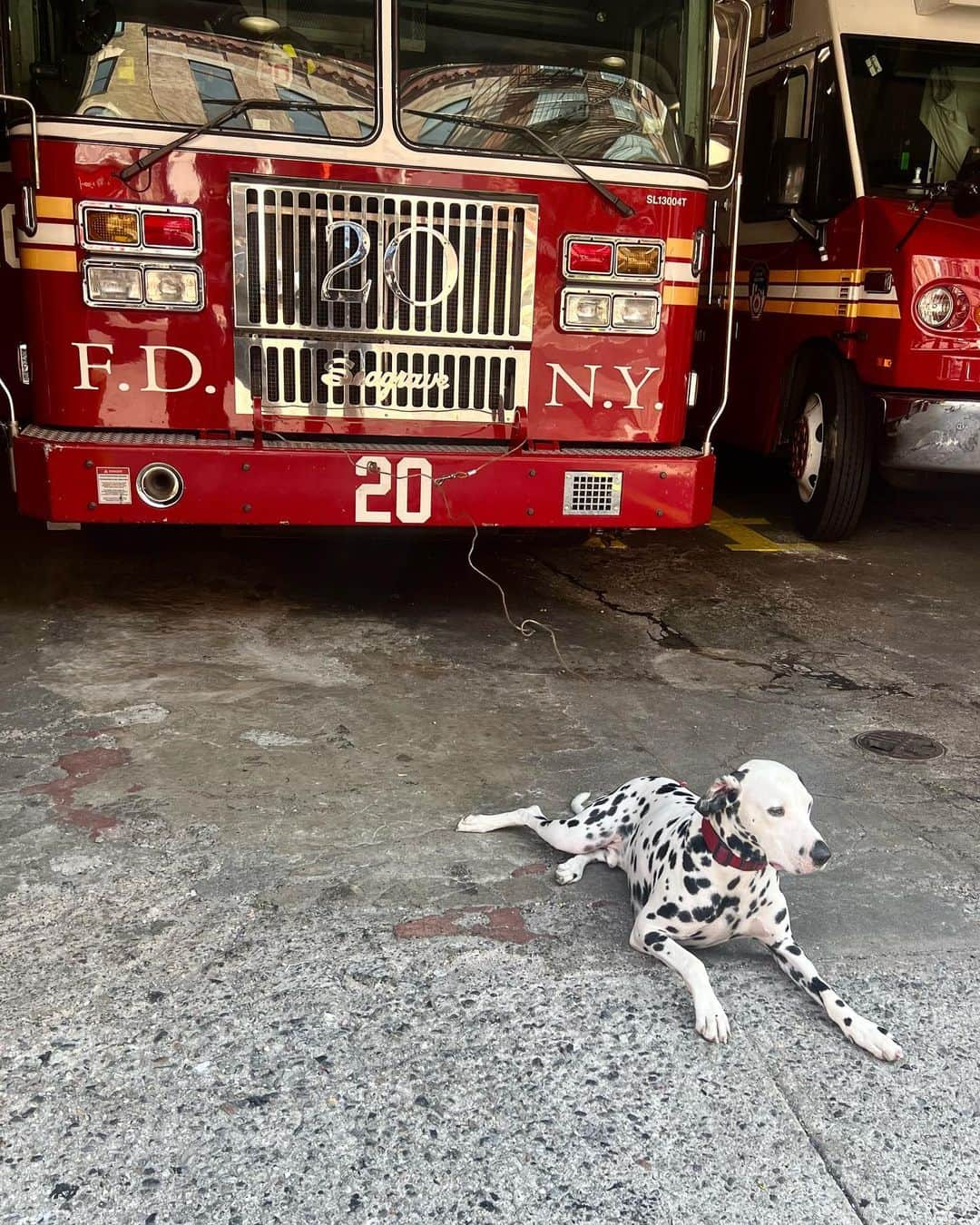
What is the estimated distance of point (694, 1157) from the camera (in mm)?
2320

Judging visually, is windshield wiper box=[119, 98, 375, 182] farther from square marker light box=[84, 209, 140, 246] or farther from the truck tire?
the truck tire

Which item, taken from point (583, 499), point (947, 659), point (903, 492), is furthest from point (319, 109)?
point (903, 492)

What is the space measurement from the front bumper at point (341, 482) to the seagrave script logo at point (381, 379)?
0.23 meters

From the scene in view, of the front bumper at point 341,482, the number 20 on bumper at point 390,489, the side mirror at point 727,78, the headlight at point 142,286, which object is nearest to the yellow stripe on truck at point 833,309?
the side mirror at point 727,78

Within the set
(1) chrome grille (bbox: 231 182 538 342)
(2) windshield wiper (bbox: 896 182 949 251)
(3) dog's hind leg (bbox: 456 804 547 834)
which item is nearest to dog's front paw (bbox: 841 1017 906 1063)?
(3) dog's hind leg (bbox: 456 804 547 834)

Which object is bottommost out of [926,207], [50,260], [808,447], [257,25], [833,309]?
[808,447]

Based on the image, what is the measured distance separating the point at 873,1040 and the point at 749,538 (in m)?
5.31

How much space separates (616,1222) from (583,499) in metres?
3.36

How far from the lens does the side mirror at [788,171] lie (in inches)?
275

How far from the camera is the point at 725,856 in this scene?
273cm

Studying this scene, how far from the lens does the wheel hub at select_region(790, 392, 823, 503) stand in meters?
7.51

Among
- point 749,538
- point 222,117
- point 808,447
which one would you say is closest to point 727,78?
point 222,117

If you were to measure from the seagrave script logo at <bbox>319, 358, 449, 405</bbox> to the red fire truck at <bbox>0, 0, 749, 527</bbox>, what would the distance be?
1 centimetres

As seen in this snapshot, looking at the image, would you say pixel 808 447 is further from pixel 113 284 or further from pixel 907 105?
pixel 113 284
